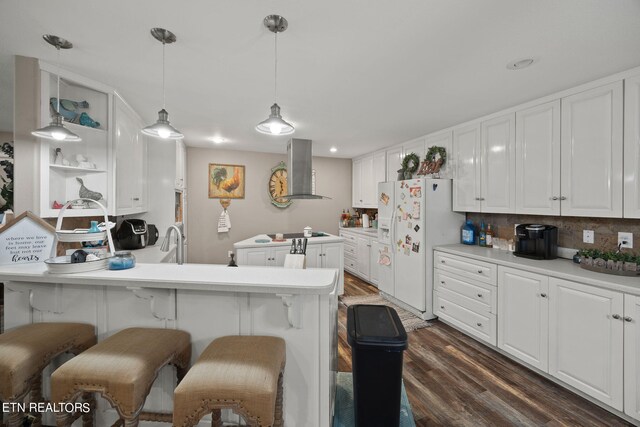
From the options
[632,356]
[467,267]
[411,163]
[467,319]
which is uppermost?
[411,163]

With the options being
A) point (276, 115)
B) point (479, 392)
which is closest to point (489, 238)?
point (479, 392)

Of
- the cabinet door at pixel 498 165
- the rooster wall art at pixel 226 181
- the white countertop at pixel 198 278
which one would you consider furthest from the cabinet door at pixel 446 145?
the rooster wall art at pixel 226 181

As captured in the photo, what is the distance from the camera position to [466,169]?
3.20 meters

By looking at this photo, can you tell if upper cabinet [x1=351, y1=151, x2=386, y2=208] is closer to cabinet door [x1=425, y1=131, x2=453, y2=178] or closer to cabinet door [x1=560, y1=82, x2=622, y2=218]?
cabinet door [x1=425, y1=131, x2=453, y2=178]

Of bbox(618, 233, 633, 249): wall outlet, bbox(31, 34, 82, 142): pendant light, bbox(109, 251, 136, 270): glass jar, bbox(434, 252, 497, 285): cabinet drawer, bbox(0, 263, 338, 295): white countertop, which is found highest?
bbox(31, 34, 82, 142): pendant light

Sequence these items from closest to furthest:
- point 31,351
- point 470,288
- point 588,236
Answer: point 31,351, point 588,236, point 470,288

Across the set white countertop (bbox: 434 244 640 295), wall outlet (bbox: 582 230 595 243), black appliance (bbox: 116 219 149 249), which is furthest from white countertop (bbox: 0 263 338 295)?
wall outlet (bbox: 582 230 595 243)

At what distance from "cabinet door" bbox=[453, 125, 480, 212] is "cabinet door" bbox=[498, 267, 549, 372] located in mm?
944

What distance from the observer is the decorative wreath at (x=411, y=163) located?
383 centimetres

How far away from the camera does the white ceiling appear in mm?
1363

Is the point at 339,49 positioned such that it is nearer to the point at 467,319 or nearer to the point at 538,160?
the point at 538,160

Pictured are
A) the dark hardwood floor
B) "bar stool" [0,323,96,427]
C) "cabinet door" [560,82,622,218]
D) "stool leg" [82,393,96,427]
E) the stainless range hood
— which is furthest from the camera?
the stainless range hood

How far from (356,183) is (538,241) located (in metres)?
3.47

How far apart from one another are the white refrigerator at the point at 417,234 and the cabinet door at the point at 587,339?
127 centimetres
